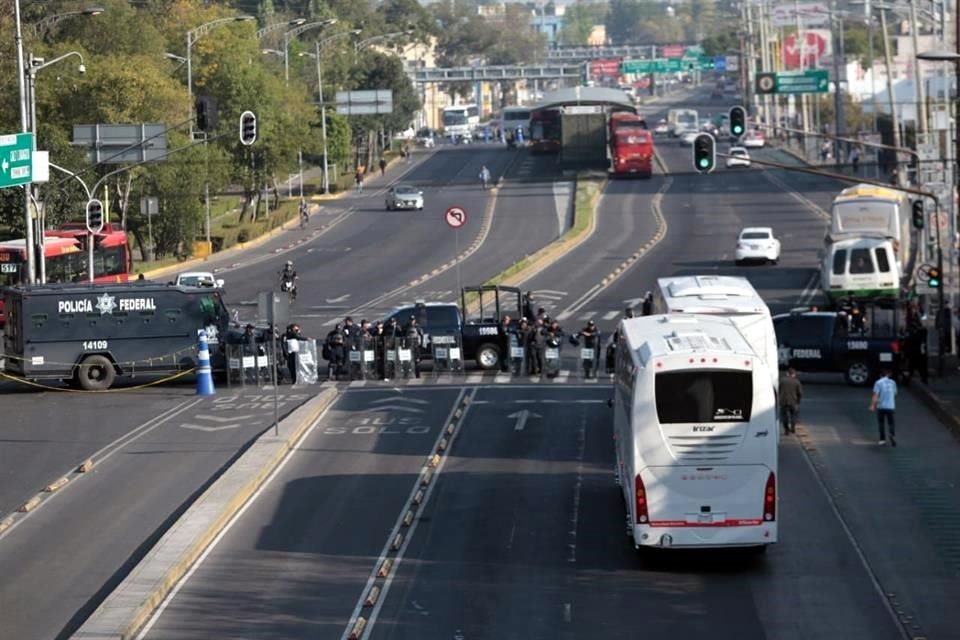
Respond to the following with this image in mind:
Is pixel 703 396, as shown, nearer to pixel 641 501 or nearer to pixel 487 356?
pixel 641 501

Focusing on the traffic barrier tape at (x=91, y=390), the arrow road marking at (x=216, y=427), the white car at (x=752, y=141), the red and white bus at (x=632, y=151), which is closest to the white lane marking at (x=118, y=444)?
the arrow road marking at (x=216, y=427)

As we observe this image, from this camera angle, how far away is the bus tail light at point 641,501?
21.2 meters

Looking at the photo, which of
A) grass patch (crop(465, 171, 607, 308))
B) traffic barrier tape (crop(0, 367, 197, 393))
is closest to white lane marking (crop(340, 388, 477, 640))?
traffic barrier tape (crop(0, 367, 197, 393))

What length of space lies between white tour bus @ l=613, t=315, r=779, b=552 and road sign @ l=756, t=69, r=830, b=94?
89056 mm

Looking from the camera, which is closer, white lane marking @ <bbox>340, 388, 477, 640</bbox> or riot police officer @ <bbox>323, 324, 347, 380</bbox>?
white lane marking @ <bbox>340, 388, 477, 640</bbox>

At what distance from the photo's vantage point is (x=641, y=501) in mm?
21234

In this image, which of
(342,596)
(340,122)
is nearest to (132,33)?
(340,122)

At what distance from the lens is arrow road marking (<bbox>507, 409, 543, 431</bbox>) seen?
3366cm

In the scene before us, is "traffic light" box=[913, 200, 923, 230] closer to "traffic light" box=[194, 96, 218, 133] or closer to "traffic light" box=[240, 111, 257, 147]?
"traffic light" box=[240, 111, 257, 147]

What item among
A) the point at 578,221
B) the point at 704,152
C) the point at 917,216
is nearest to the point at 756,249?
the point at 578,221

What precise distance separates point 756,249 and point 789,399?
35.8 meters

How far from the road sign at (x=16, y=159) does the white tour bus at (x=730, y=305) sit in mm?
18901

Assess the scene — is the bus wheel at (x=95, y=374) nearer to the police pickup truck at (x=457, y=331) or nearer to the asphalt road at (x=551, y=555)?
the police pickup truck at (x=457, y=331)

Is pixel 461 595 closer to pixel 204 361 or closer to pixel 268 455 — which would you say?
pixel 268 455
